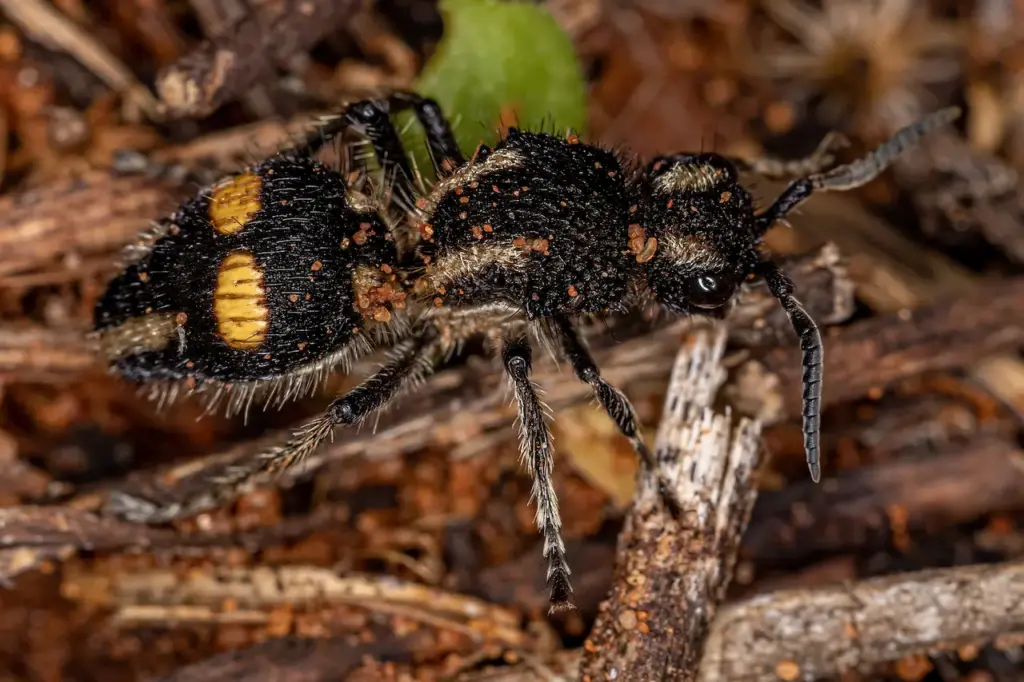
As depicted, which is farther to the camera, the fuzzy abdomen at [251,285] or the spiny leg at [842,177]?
the spiny leg at [842,177]

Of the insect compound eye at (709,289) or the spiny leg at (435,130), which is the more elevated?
the spiny leg at (435,130)

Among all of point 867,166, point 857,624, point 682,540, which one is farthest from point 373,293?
point 857,624

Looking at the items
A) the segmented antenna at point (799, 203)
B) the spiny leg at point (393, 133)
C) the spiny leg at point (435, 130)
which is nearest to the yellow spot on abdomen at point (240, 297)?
the spiny leg at point (393, 133)

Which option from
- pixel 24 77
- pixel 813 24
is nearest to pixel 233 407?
pixel 24 77

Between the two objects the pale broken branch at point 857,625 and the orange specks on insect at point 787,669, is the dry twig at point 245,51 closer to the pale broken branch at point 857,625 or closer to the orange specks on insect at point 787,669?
the pale broken branch at point 857,625

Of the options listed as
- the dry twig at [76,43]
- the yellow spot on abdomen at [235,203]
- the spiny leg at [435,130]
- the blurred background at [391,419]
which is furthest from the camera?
the dry twig at [76,43]

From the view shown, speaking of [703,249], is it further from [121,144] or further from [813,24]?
[121,144]
